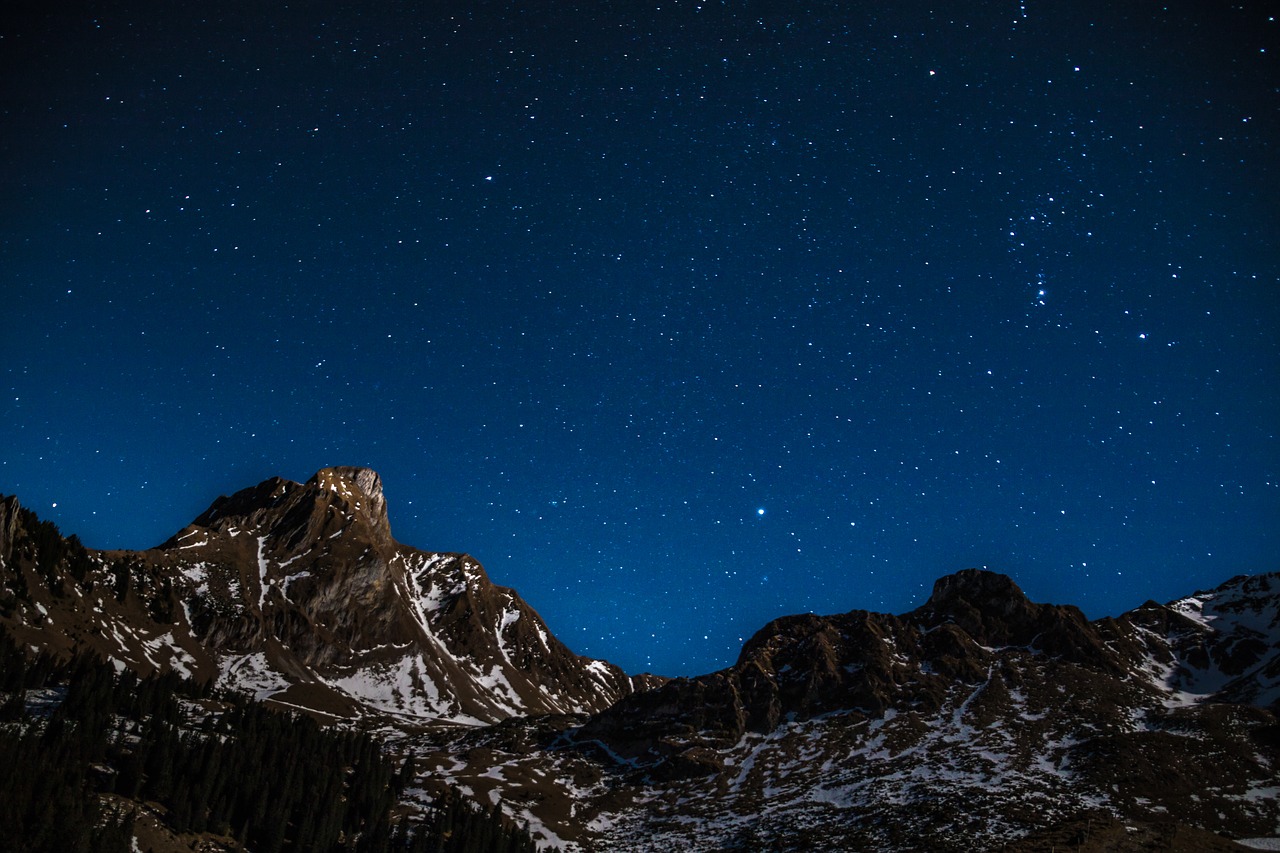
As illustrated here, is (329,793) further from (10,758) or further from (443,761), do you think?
(443,761)

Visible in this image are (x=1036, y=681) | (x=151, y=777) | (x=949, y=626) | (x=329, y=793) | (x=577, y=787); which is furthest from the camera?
(x=949, y=626)

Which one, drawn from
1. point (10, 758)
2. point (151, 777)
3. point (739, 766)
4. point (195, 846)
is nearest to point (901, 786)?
point (739, 766)

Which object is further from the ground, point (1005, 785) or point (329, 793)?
point (1005, 785)

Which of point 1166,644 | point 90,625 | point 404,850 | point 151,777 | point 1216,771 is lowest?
point 404,850

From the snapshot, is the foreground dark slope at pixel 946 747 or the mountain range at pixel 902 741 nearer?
the foreground dark slope at pixel 946 747

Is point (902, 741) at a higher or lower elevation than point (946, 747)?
higher

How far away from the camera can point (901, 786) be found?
124 m

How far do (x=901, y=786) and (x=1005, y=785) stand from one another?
16107 millimetres

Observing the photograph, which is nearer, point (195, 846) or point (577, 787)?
point (195, 846)

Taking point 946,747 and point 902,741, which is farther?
point 902,741

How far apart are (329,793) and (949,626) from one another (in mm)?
156318

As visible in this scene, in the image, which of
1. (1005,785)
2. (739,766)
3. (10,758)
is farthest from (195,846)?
(1005,785)

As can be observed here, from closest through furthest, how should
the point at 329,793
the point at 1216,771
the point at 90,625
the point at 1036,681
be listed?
the point at 329,793 < the point at 1216,771 < the point at 1036,681 < the point at 90,625

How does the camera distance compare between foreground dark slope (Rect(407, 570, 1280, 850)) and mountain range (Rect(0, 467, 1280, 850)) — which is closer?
foreground dark slope (Rect(407, 570, 1280, 850))
